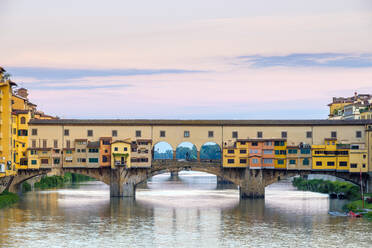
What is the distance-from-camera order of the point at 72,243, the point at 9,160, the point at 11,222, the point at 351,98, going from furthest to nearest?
1. the point at 351,98
2. the point at 9,160
3. the point at 11,222
4. the point at 72,243

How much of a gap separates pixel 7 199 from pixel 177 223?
24993 mm

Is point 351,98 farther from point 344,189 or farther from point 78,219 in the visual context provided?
point 78,219

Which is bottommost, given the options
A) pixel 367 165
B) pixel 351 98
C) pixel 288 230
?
pixel 288 230

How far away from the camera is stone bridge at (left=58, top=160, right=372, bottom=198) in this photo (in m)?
89.3

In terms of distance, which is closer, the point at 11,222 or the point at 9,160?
the point at 11,222

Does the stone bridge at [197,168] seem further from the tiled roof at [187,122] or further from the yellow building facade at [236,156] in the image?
the tiled roof at [187,122]

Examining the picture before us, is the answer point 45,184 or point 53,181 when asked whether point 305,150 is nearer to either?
point 45,184

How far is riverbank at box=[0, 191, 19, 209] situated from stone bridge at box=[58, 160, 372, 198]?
9.06 m

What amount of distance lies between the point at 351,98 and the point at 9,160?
7889 cm

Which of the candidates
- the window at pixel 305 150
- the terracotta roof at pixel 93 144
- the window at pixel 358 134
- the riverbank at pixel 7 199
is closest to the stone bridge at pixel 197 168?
the window at pixel 305 150

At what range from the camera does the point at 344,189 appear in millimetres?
95062

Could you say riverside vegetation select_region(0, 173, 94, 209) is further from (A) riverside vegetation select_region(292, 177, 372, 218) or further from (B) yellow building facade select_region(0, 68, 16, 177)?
(A) riverside vegetation select_region(292, 177, 372, 218)

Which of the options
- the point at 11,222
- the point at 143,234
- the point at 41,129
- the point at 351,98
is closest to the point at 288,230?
the point at 143,234

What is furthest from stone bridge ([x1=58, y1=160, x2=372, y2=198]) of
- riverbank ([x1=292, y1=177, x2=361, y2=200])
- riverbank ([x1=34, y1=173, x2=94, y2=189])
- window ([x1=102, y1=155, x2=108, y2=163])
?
riverbank ([x1=34, y1=173, x2=94, y2=189])
